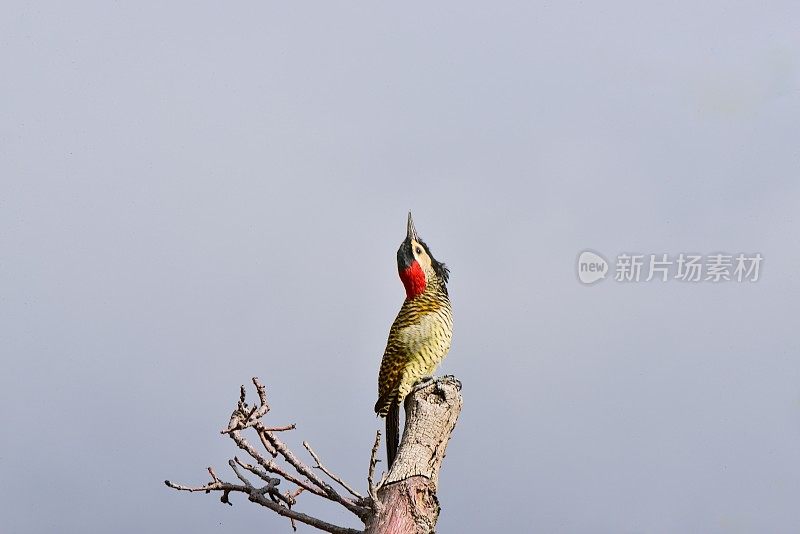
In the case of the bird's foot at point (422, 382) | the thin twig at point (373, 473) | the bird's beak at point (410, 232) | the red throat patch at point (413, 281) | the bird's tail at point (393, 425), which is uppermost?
the bird's beak at point (410, 232)

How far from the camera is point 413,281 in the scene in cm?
721

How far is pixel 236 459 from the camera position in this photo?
519 centimetres

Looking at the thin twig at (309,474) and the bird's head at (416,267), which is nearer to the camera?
the thin twig at (309,474)

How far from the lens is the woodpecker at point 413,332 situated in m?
6.69

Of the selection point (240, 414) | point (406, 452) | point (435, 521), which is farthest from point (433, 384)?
point (240, 414)

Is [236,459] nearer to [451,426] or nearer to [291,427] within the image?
[291,427]

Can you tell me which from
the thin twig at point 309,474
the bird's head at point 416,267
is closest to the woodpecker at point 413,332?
the bird's head at point 416,267

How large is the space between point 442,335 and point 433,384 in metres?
0.66

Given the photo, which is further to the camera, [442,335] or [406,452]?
[442,335]

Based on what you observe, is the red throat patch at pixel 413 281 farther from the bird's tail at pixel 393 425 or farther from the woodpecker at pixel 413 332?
the bird's tail at pixel 393 425

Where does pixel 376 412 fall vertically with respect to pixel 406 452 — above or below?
above

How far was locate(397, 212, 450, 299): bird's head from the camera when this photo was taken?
7223 millimetres

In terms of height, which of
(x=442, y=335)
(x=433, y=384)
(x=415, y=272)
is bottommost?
(x=433, y=384)

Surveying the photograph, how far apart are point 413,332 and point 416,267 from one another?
61 centimetres
